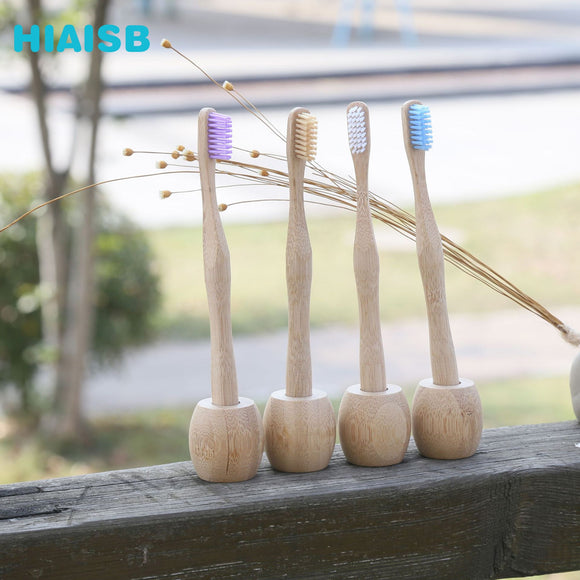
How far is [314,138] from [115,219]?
285 centimetres

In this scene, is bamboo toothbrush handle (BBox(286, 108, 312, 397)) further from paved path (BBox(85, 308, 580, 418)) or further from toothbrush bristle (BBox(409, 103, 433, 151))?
paved path (BBox(85, 308, 580, 418))

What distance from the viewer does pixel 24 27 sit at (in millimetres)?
3051

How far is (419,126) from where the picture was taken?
1.03 meters

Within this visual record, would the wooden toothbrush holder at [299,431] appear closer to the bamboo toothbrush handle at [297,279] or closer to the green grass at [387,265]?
the bamboo toothbrush handle at [297,279]

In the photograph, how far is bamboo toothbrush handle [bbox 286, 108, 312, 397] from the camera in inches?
38.8

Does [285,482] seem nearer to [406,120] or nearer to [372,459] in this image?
[372,459]

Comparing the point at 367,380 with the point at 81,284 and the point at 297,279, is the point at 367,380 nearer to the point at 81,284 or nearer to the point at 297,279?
the point at 297,279

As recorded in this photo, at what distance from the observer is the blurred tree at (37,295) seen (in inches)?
134

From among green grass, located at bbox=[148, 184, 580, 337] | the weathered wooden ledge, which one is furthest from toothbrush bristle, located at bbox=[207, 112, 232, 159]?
green grass, located at bbox=[148, 184, 580, 337]

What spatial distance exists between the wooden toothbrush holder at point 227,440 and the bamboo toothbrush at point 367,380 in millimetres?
128

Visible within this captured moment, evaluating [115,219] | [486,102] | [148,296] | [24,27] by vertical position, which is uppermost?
[486,102]

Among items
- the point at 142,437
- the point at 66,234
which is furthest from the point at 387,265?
the point at 66,234

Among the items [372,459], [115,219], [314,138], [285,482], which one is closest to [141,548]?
[285,482]

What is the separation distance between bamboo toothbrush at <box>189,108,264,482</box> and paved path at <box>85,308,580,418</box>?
3.27m
